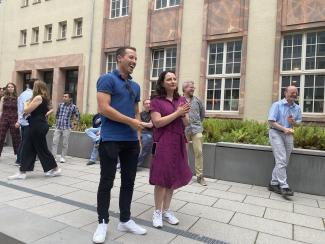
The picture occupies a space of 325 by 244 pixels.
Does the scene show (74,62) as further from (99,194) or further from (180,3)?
(99,194)

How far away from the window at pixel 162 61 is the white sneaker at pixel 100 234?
38.2ft

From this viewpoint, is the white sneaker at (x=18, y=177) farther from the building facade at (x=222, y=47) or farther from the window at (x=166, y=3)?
the window at (x=166, y=3)

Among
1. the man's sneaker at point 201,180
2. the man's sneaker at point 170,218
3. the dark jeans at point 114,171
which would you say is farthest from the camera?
the man's sneaker at point 201,180

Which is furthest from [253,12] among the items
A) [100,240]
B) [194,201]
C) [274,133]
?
[100,240]

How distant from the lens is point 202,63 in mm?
13977

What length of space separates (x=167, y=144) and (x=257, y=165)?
3639 millimetres

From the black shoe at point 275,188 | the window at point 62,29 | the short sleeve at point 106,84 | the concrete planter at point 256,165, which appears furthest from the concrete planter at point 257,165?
the window at point 62,29

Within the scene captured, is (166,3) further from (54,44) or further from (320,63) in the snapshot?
(54,44)

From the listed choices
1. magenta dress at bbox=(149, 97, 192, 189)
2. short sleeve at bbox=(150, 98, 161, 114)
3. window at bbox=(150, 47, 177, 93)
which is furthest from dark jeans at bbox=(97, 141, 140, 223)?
window at bbox=(150, 47, 177, 93)

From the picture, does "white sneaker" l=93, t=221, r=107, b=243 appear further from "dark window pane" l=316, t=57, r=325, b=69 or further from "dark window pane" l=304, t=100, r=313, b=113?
"dark window pane" l=316, t=57, r=325, b=69

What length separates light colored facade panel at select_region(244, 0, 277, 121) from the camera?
40.8 ft

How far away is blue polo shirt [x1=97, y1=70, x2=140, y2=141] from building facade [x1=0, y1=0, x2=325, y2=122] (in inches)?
352

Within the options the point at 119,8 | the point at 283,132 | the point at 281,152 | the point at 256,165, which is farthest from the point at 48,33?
the point at 281,152

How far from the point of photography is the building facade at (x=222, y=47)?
11914mm
